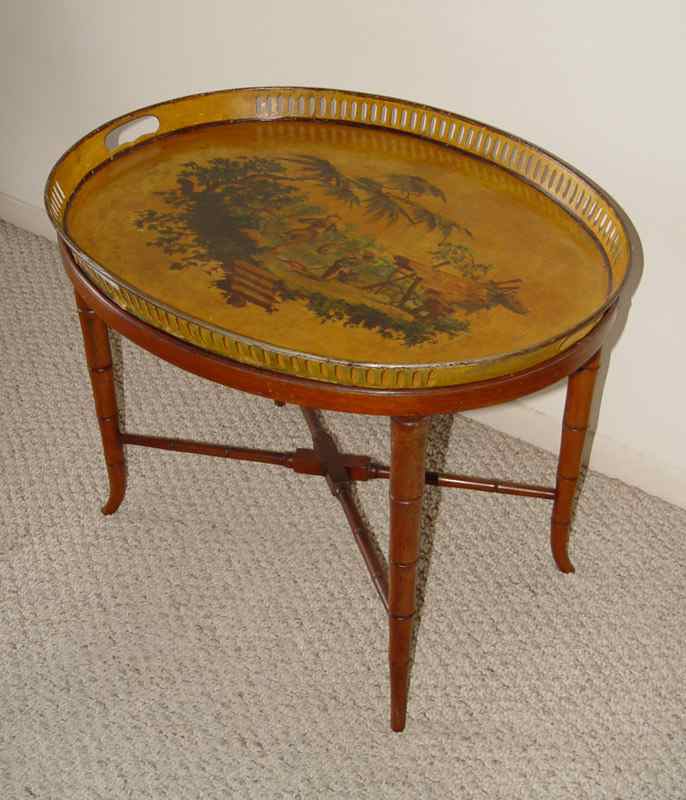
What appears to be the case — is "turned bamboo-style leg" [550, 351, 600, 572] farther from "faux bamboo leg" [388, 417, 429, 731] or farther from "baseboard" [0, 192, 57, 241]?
"baseboard" [0, 192, 57, 241]

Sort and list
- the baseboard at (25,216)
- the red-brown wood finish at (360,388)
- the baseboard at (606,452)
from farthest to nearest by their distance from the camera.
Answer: the baseboard at (25,216) < the baseboard at (606,452) < the red-brown wood finish at (360,388)

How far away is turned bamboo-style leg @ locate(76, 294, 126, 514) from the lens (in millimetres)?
1108

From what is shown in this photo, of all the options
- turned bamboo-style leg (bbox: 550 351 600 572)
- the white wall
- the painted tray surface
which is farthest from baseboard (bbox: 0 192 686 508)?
the painted tray surface

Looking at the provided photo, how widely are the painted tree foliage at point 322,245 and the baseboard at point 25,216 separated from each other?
872 mm

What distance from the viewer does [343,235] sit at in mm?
984

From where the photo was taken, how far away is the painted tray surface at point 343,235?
2.79 feet

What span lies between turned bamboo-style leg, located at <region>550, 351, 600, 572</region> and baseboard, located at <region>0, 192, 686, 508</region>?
19cm

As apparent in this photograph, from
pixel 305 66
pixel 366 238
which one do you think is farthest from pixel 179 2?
pixel 366 238

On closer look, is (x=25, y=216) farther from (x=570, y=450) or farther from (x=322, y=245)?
(x=570, y=450)

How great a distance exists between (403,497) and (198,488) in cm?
53

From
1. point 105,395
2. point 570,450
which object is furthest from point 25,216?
point 570,450

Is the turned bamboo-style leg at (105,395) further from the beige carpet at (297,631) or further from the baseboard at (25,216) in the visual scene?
the baseboard at (25,216)

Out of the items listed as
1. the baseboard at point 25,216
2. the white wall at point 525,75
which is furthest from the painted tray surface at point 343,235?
the baseboard at point 25,216

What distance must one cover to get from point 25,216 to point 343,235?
109 cm
